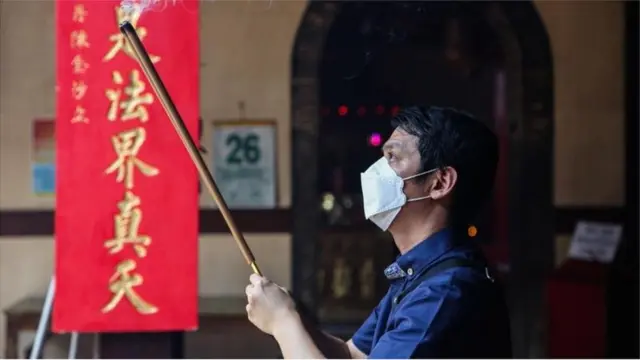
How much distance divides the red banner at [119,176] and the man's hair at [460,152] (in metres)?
0.75

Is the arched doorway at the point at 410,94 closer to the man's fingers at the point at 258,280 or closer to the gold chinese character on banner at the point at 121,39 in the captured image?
the gold chinese character on banner at the point at 121,39

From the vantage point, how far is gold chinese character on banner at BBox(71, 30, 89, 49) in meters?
1.98

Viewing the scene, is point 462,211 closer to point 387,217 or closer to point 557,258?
point 387,217

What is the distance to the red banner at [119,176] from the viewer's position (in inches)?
78.0

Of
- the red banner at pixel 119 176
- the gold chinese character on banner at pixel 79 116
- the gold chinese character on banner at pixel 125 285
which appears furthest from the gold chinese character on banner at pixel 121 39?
the gold chinese character on banner at pixel 125 285

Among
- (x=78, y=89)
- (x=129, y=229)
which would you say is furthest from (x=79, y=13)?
(x=129, y=229)

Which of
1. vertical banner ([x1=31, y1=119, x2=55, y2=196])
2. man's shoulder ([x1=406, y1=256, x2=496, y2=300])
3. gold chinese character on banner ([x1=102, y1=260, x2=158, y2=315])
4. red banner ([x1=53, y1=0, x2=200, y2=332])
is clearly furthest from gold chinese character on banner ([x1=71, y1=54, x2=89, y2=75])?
man's shoulder ([x1=406, y1=256, x2=496, y2=300])

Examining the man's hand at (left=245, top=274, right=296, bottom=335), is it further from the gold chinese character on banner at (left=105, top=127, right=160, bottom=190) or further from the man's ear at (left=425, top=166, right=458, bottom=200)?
the gold chinese character on banner at (left=105, top=127, right=160, bottom=190)

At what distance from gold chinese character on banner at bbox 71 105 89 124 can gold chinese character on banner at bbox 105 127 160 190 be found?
3.4 inches

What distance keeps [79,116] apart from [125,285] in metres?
0.45

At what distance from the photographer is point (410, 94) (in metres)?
2.66

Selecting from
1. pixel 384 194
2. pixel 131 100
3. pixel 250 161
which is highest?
pixel 131 100

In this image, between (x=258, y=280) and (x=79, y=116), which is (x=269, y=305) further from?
(x=79, y=116)

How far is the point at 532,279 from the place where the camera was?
10.3ft
